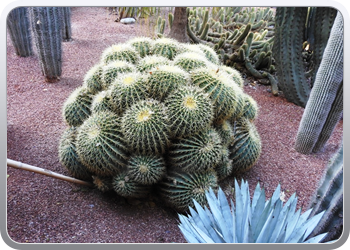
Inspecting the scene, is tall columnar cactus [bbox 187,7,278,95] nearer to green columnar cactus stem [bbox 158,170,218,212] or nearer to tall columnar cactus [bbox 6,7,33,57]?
tall columnar cactus [bbox 6,7,33,57]

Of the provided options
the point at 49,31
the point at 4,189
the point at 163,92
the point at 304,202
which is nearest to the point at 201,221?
the point at 304,202

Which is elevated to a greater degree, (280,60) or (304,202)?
(280,60)

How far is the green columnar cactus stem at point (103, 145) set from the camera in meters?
1.78

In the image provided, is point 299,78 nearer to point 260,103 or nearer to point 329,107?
point 260,103

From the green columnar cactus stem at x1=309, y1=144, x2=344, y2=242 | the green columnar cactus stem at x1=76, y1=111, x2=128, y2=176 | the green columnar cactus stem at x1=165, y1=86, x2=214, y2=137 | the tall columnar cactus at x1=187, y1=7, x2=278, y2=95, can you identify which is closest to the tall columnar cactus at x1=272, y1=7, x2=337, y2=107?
the tall columnar cactus at x1=187, y1=7, x2=278, y2=95

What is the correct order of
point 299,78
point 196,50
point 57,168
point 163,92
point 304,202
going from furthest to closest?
point 299,78, point 196,50, point 57,168, point 163,92, point 304,202

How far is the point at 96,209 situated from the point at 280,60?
236cm

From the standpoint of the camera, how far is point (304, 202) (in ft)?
5.61

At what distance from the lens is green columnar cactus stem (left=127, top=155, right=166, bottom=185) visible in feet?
5.86

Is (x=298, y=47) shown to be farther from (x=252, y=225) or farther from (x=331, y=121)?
(x=252, y=225)

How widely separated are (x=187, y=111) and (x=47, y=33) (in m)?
2.07

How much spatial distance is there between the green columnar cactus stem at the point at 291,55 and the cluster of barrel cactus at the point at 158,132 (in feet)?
3.67

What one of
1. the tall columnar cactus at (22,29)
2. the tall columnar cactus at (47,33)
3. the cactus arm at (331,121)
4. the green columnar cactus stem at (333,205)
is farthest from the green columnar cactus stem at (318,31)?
the tall columnar cactus at (22,29)
